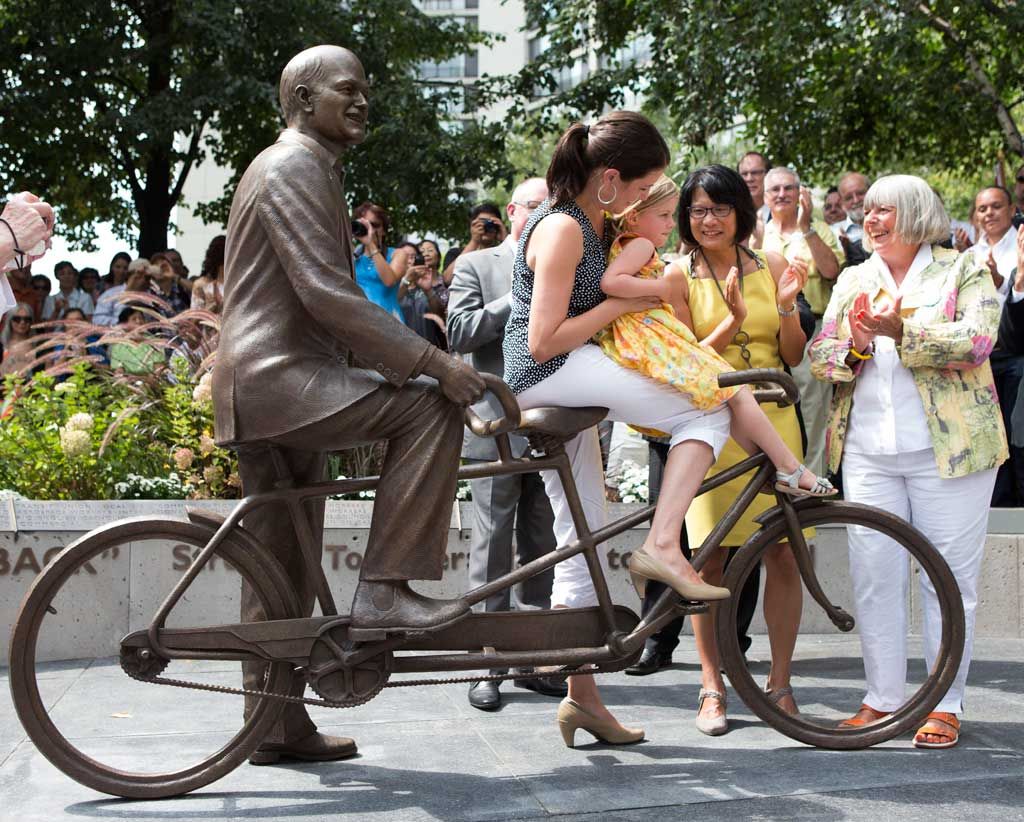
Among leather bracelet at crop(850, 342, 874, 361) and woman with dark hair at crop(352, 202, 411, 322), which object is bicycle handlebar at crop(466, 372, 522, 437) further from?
woman with dark hair at crop(352, 202, 411, 322)

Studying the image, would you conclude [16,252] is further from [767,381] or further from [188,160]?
[188,160]

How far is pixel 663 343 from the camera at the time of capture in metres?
4.70

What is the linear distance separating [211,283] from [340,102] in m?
5.70

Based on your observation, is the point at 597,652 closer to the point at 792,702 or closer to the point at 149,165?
the point at 792,702

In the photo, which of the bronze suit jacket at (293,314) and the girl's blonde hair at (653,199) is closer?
the bronze suit jacket at (293,314)

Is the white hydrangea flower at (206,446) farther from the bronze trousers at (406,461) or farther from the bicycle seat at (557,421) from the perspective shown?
the bicycle seat at (557,421)

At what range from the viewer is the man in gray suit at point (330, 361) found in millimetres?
4328

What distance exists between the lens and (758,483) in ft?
16.4

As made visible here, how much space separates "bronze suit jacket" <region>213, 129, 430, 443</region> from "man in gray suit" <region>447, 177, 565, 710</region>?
1626mm

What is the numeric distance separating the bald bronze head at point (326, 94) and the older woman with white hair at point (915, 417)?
83.0 inches

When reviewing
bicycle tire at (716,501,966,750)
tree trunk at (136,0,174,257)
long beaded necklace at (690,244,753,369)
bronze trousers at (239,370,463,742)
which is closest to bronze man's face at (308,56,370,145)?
bronze trousers at (239,370,463,742)

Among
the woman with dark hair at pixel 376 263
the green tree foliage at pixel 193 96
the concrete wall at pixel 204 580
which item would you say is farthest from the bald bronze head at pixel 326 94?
the green tree foliage at pixel 193 96

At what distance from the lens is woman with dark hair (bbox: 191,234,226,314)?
9.27 meters

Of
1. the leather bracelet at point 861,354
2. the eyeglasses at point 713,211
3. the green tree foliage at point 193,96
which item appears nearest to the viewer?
the leather bracelet at point 861,354
